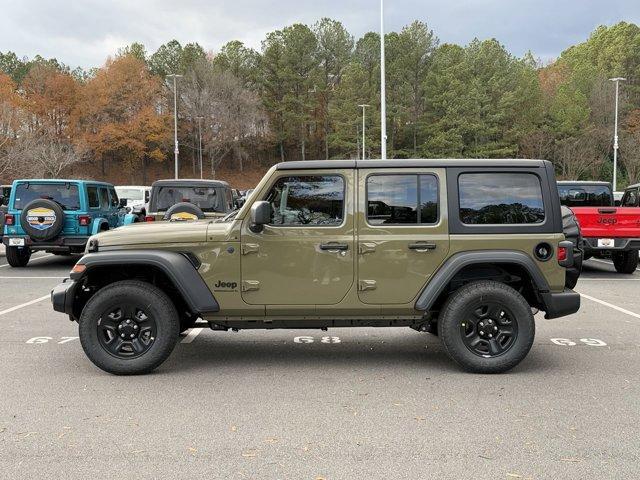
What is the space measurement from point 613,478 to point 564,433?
2.17 ft

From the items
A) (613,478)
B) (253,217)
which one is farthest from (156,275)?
(613,478)

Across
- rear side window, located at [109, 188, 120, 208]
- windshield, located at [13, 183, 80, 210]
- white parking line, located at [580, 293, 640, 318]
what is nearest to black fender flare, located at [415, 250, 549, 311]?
white parking line, located at [580, 293, 640, 318]

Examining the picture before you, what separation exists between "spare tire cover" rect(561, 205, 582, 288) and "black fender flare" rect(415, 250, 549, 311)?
492 mm

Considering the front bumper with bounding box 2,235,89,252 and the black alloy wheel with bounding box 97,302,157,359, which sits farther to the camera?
the front bumper with bounding box 2,235,89,252

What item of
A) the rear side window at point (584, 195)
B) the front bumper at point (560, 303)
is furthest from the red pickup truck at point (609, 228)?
the front bumper at point (560, 303)

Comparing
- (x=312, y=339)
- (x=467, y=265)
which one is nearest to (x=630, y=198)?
(x=312, y=339)

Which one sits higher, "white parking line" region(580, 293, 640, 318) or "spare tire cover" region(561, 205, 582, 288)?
"spare tire cover" region(561, 205, 582, 288)

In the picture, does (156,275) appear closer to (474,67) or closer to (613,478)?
(613,478)

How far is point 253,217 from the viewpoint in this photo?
16.8ft

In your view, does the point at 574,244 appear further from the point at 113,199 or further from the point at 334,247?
the point at 113,199

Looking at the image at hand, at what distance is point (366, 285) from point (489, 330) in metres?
1.18

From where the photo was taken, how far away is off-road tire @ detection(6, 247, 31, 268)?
13250 mm

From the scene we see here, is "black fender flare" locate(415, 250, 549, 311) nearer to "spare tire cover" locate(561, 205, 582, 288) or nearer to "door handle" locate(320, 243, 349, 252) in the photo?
"spare tire cover" locate(561, 205, 582, 288)

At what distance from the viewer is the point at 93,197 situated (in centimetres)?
1350
